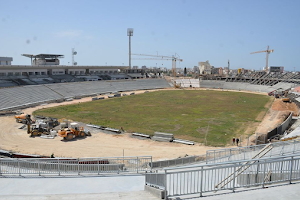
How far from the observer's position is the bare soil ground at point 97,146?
21.2 m

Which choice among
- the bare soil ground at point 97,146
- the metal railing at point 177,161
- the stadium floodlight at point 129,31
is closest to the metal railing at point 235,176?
the metal railing at point 177,161

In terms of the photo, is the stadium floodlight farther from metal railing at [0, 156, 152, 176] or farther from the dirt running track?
metal railing at [0, 156, 152, 176]

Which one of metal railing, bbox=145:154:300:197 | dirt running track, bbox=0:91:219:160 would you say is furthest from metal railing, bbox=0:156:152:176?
dirt running track, bbox=0:91:219:160

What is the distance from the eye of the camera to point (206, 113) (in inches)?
1538

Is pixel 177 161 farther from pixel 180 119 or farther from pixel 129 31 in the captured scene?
pixel 129 31

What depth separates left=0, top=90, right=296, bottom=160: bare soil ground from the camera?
21.2 metres

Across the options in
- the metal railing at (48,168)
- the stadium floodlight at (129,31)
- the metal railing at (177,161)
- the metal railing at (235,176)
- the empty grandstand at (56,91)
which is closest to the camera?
the metal railing at (235,176)

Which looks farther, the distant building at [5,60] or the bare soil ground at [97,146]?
the distant building at [5,60]

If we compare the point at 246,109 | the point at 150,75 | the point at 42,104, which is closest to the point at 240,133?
the point at 246,109

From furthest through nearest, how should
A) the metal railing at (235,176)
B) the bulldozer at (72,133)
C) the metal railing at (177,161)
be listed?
the bulldozer at (72,133)
the metal railing at (177,161)
the metal railing at (235,176)

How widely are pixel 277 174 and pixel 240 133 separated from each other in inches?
773

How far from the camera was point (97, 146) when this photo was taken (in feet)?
76.6

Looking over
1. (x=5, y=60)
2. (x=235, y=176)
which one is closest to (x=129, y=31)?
(x=5, y=60)

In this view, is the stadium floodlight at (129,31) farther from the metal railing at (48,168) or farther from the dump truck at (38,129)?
the metal railing at (48,168)
